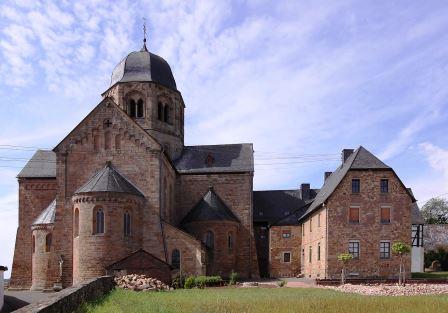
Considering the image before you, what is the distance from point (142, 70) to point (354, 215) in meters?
23.3

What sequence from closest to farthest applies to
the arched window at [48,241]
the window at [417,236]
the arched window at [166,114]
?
the arched window at [48,241] < the arched window at [166,114] < the window at [417,236]

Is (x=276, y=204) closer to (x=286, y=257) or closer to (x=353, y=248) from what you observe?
(x=286, y=257)

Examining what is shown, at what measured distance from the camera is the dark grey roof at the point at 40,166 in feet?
166

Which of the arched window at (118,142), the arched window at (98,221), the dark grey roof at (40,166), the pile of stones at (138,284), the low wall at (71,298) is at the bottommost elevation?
the pile of stones at (138,284)

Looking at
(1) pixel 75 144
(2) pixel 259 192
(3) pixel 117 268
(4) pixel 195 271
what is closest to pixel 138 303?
(3) pixel 117 268

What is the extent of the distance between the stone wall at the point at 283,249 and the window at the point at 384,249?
1237 cm

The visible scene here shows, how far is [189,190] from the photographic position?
5356 cm

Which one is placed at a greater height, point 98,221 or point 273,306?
point 98,221

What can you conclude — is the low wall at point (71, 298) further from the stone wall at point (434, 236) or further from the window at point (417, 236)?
the stone wall at point (434, 236)

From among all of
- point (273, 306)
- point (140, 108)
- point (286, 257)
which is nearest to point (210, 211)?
point (286, 257)

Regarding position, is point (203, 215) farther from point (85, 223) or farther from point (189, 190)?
point (85, 223)

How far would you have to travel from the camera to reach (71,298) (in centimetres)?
1712

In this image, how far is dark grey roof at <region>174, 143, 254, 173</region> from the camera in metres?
53.8

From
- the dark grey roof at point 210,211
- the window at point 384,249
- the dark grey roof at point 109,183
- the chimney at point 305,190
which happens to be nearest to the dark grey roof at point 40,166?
the dark grey roof at point 109,183
